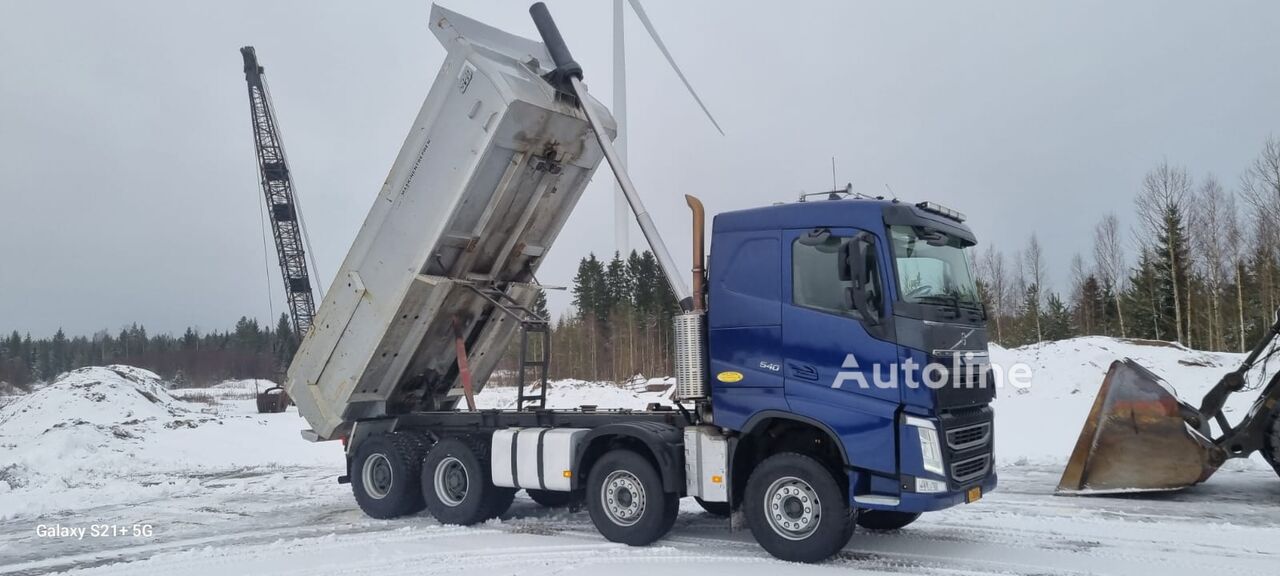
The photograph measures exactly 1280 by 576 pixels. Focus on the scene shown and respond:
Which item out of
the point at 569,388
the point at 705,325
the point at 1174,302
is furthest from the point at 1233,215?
the point at 705,325

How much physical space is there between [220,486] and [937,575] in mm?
11293

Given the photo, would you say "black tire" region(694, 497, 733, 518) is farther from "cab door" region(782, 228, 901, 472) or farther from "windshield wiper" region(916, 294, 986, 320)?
"windshield wiper" region(916, 294, 986, 320)

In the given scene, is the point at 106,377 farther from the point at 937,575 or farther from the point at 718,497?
the point at 937,575

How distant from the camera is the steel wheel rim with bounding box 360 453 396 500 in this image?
9625 millimetres

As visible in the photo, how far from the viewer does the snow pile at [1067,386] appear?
14931 millimetres

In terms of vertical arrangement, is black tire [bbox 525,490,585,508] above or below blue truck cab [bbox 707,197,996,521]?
below

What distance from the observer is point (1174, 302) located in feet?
119

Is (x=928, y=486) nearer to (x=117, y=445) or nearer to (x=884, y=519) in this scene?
(x=884, y=519)

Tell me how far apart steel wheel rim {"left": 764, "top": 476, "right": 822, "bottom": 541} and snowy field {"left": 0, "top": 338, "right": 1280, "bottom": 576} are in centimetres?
29

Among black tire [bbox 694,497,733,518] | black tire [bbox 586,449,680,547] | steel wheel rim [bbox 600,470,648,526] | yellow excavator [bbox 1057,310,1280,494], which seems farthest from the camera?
yellow excavator [bbox 1057,310,1280,494]

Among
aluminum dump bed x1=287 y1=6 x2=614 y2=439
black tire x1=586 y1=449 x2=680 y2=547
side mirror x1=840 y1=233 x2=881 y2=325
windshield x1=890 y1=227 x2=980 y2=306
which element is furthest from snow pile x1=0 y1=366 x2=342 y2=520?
windshield x1=890 y1=227 x2=980 y2=306

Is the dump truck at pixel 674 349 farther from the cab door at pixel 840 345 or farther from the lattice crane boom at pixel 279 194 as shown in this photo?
the lattice crane boom at pixel 279 194

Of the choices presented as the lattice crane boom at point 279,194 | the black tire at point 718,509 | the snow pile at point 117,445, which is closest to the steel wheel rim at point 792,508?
the black tire at point 718,509

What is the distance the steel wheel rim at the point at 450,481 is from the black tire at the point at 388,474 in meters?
0.40
